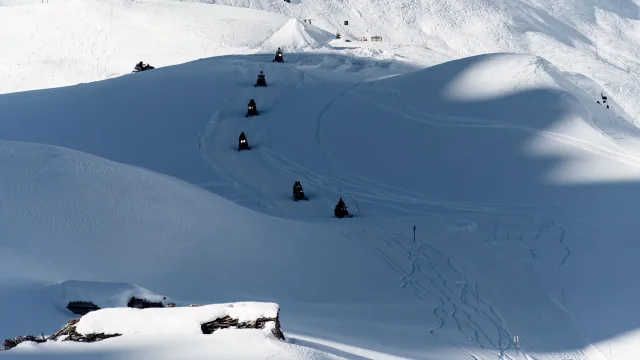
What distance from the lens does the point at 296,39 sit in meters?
43.7

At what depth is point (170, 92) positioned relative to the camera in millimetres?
31703

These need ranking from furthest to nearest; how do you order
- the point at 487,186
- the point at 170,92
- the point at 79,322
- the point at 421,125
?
1. the point at 170,92
2. the point at 421,125
3. the point at 487,186
4. the point at 79,322

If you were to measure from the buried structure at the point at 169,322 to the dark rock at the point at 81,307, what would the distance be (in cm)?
214

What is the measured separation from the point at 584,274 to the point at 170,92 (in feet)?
59.4

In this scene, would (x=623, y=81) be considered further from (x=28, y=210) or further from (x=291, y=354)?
(x=291, y=354)

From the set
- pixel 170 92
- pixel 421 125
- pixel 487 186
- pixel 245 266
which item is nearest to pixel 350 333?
pixel 245 266

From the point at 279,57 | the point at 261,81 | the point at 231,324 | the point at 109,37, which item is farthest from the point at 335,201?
the point at 109,37

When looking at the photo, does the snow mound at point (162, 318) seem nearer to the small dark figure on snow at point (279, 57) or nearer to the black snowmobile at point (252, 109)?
the black snowmobile at point (252, 109)

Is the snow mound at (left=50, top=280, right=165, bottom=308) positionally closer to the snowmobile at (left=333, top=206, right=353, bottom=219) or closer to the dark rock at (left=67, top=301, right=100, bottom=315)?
the dark rock at (left=67, top=301, right=100, bottom=315)

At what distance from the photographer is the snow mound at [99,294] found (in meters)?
11.5

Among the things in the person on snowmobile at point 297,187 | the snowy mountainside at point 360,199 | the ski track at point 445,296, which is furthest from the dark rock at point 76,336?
the person on snowmobile at point 297,187

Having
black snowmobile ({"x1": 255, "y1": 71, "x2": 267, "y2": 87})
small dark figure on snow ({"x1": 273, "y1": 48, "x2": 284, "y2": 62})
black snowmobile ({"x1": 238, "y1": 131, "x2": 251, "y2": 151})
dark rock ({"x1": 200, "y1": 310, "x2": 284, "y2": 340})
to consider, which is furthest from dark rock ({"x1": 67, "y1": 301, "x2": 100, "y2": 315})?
small dark figure on snow ({"x1": 273, "y1": 48, "x2": 284, "y2": 62})

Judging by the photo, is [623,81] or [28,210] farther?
[623,81]

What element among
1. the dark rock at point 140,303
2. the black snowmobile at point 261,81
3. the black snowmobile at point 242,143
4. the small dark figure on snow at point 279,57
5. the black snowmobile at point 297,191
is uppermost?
the small dark figure on snow at point 279,57
